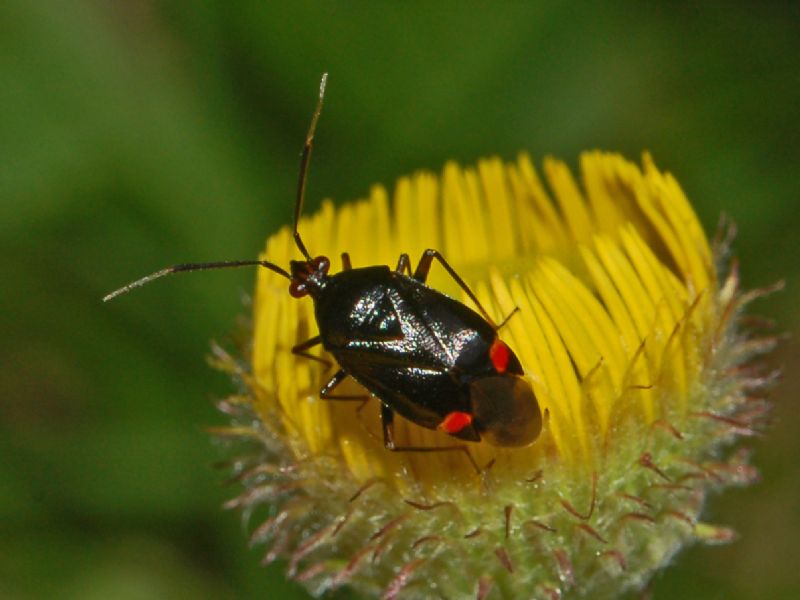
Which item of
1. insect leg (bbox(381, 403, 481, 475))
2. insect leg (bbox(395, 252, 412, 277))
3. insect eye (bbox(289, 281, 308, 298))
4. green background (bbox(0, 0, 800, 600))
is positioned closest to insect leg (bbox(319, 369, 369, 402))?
insect leg (bbox(381, 403, 481, 475))

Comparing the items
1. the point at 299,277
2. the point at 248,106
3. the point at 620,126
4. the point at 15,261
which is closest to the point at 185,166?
the point at 248,106

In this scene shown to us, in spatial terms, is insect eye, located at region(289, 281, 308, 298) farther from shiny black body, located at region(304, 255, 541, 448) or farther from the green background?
the green background

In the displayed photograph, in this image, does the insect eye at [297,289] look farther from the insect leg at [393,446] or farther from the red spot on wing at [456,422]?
the red spot on wing at [456,422]

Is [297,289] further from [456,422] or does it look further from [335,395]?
[456,422]

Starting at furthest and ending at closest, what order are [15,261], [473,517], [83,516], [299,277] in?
1. [15,261]
2. [83,516]
3. [299,277]
4. [473,517]

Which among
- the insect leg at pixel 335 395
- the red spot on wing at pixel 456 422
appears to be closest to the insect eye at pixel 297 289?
the insect leg at pixel 335 395

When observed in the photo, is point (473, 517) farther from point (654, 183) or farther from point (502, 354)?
point (654, 183)
